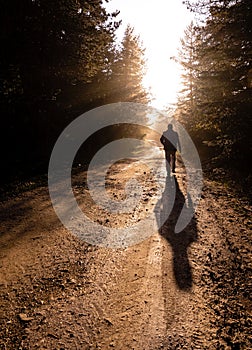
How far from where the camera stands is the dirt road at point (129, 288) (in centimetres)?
315

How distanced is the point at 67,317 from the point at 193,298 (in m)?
1.92

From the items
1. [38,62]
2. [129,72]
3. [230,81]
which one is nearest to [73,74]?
[38,62]

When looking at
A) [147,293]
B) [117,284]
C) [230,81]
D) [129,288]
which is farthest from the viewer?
[230,81]

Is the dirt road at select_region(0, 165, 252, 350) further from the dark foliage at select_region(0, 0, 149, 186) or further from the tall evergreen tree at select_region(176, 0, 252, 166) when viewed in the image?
the dark foliage at select_region(0, 0, 149, 186)

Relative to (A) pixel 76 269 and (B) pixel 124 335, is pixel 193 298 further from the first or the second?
(A) pixel 76 269

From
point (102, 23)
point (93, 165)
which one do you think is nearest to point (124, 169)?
point (93, 165)

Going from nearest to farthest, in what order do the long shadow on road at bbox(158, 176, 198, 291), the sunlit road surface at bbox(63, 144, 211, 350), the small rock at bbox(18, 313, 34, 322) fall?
the sunlit road surface at bbox(63, 144, 211, 350) → the small rock at bbox(18, 313, 34, 322) → the long shadow on road at bbox(158, 176, 198, 291)

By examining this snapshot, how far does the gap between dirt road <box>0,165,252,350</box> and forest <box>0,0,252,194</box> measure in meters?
6.18

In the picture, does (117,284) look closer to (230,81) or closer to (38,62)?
(230,81)

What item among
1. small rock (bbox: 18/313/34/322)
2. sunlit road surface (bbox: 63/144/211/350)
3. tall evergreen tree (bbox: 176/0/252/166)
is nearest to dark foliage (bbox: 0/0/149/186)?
tall evergreen tree (bbox: 176/0/252/166)

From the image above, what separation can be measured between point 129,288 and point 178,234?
220cm

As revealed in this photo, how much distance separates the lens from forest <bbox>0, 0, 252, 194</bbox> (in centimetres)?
1084

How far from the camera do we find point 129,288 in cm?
404

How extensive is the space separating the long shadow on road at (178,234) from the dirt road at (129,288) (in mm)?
24
